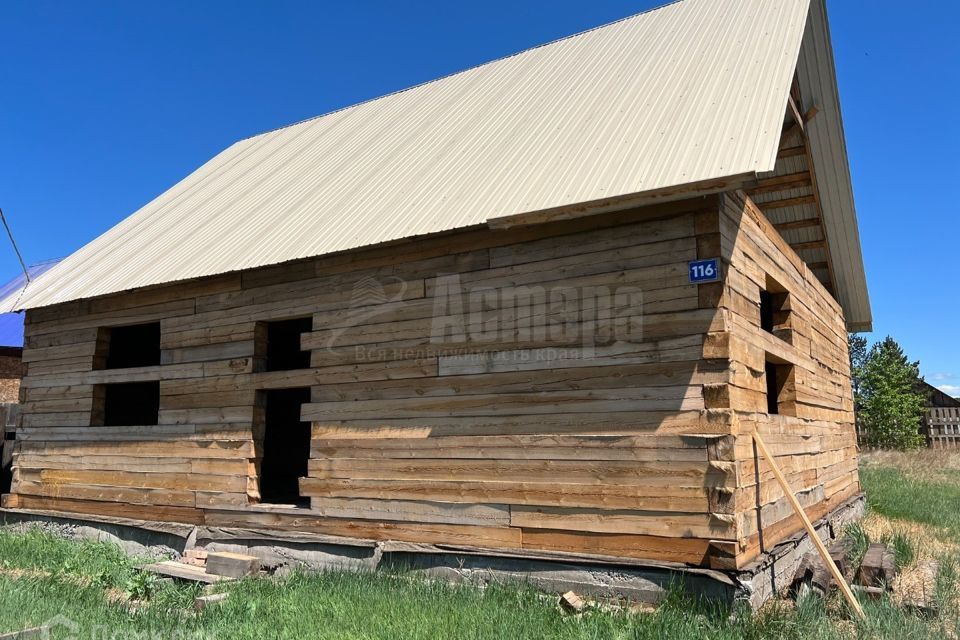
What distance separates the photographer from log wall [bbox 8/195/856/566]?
6949 millimetres

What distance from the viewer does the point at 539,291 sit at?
7766 millimetres

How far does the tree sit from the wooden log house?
29096 mm

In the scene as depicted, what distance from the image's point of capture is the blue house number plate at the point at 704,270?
272 inches

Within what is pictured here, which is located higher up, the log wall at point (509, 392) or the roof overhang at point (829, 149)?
the roof overhang at point (829, 149)

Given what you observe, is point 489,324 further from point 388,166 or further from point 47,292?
point 47,292

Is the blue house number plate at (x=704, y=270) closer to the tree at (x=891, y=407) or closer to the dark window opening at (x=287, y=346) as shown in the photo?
the dark window opening at (x=287, y=346)

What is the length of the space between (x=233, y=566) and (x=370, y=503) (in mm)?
1662

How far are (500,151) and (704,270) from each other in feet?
12.2

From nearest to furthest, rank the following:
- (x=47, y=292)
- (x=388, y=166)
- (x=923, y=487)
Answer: (x=388, y=166)
(x=47, y=292)
(x=923, y=487)

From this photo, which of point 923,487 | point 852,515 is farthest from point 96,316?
point 923,487

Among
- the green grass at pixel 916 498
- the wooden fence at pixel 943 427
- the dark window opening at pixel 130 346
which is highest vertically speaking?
the dark window opening at pixel 130 346

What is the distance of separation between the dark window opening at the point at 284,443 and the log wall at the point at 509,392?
343 centimetres

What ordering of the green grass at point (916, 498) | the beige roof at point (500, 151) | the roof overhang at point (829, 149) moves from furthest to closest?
the green grass at point (916, 498) < the roof overhang at point (829, 149) < the beige roof at point (500, 151)

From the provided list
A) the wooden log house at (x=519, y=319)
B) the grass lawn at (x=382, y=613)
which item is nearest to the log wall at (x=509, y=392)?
the wooden log house at (x=519, y=319)
